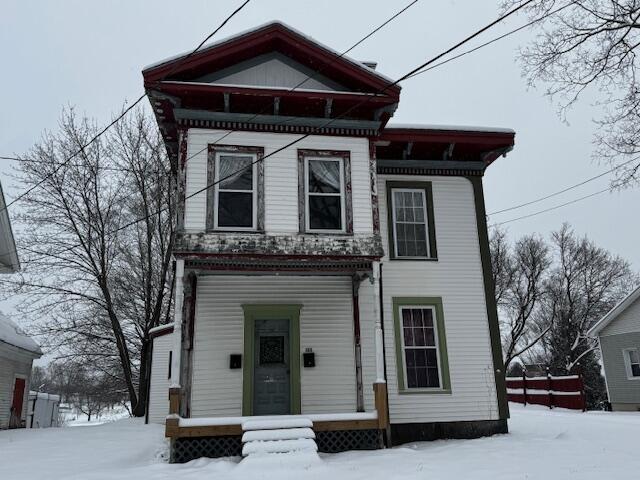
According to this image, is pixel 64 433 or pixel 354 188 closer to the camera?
pixel 354 188

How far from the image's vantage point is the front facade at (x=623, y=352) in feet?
70.8

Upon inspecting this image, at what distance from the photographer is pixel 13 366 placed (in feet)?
53.2

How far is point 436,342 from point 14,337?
43.6ft

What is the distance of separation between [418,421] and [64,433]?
9439 millimetres

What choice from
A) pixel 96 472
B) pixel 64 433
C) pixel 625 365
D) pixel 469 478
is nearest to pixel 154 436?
pixel 64 433

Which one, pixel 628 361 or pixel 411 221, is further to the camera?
pixel 628 361

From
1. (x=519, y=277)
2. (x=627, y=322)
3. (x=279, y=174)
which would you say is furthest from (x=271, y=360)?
(x=519, y=277)

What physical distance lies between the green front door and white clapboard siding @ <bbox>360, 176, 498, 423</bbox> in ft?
5.05

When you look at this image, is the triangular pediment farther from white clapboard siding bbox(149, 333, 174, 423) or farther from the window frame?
white clapboard siding bbox(149, 333, 174, 423)

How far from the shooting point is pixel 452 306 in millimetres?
11648

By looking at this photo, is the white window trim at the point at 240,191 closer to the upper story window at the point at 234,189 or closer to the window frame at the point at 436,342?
the upper story window at the point at 234,189

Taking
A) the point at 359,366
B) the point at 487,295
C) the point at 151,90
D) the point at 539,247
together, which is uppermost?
the point at 539,247

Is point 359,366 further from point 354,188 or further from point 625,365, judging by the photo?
point 625,365

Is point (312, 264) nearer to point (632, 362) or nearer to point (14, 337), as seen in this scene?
point (14, 337)
